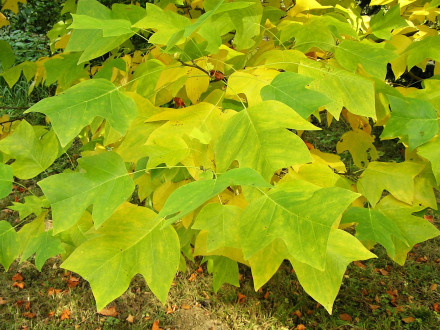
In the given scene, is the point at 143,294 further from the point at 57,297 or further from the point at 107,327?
the point at 57,297

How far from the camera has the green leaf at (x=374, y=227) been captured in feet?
3.48

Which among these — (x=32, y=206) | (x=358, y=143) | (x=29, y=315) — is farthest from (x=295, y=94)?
(x=29, y=315)

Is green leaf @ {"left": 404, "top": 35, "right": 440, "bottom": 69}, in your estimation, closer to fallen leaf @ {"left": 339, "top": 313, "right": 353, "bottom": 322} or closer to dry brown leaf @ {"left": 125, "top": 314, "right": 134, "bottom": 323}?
fallen leaf @ {"left": 339, "top": 313, "right": 353, "bottom": 322}

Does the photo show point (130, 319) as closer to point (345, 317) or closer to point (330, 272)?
point (345, 317)

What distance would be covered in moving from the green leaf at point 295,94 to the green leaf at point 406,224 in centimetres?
52

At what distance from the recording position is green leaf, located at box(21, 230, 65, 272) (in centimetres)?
112

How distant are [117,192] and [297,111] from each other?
41 cm

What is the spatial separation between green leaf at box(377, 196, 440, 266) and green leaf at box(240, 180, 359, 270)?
535 millimetres

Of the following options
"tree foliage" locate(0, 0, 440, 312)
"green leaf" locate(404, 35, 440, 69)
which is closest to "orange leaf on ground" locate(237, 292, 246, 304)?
"tree foliage" locate(0, 0, 440, 312)

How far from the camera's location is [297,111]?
84 centimetres

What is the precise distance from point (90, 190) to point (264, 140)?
0.37 metres

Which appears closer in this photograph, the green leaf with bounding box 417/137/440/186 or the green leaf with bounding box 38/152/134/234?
the green leaf with bounding box 38/152/134/234

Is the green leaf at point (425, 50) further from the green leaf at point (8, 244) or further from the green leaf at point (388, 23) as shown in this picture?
the green leaf at point (8, 244)

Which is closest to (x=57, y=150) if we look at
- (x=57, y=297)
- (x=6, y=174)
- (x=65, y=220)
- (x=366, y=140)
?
(x=6, y=174)
